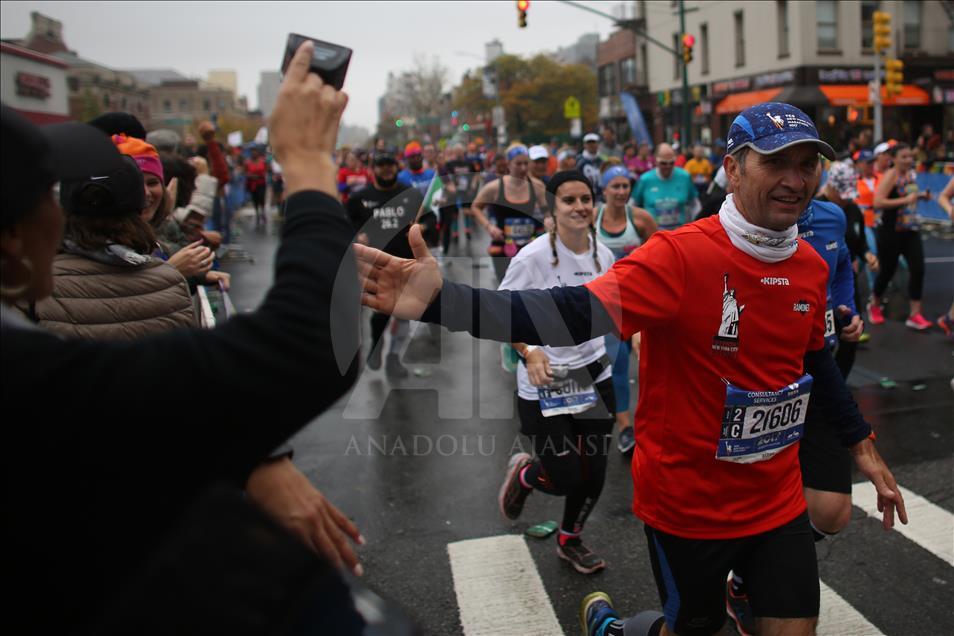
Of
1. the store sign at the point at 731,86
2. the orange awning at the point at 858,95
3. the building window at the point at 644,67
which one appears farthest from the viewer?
the building window at the point at 644,67

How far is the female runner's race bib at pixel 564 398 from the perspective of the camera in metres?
4.62

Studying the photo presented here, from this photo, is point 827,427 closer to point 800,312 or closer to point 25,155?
point 800,312

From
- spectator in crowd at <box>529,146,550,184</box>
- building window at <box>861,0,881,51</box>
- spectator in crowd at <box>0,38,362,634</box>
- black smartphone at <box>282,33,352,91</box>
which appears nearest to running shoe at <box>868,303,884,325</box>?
spectator in crowd at <box>529,146,550,184</box>

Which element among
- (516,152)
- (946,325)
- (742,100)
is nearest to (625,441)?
(946,325)

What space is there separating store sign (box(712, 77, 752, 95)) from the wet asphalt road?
31285 mm

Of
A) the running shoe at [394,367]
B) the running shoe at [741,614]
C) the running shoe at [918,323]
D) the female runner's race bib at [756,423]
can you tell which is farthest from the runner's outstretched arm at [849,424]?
the running shoe at [918,323]

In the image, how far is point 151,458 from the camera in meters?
1.19

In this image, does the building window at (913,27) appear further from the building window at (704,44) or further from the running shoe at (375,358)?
the running shoe at (375,358)

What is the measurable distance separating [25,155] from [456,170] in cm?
1638

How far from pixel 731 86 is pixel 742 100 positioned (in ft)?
7.62

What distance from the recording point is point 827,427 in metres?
3.78

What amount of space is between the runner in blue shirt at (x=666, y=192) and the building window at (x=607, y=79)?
50136 millimetres

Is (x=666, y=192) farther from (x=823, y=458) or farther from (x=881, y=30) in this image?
(x=881, y=30)

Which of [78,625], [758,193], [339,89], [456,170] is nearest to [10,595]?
[78,625]
